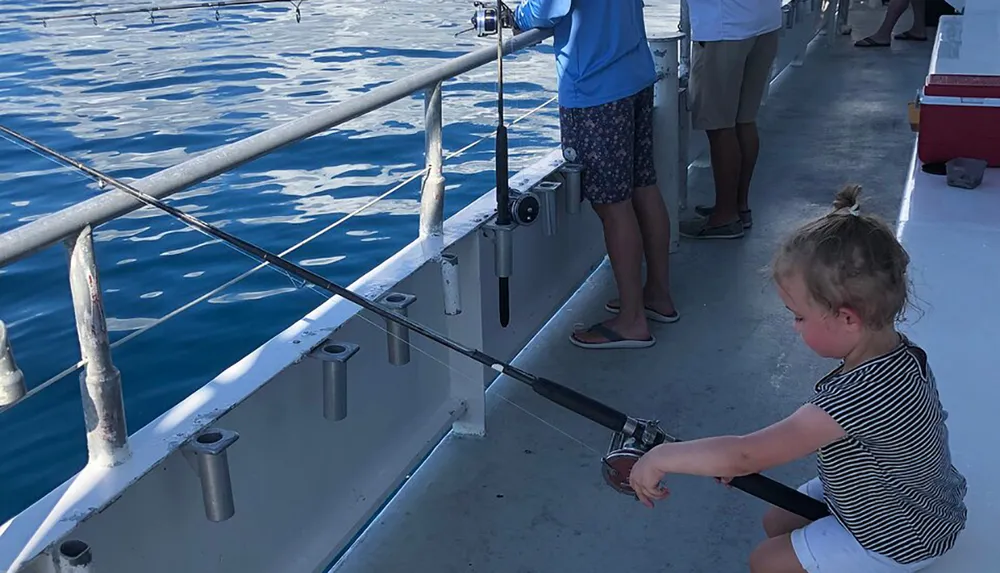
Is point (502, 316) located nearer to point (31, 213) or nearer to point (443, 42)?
point (31, 213)

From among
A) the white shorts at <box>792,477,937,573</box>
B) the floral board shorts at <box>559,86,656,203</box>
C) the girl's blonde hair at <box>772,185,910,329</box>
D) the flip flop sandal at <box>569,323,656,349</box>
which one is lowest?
the flip flop sandal at <box>569,323,656,349</box>

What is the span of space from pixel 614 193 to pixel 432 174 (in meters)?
0.70

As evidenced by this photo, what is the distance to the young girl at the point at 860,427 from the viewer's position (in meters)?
1.43

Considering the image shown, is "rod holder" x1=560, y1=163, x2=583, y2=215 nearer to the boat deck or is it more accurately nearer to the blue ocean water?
the boat deck

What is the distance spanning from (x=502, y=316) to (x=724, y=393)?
640 mm

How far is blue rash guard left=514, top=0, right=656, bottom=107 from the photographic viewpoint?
2.79 metres

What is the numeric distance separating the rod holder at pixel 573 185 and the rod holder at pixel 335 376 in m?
1.24

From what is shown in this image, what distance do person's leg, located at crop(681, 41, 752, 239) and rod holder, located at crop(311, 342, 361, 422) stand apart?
2100mm

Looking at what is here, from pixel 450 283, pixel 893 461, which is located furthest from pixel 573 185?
pixel 893 461

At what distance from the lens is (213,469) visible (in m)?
1.68

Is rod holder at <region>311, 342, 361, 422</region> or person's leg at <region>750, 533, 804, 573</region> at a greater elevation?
rod holder at <region>311, 342, 361, 422</region>

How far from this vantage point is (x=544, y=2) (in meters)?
2.74

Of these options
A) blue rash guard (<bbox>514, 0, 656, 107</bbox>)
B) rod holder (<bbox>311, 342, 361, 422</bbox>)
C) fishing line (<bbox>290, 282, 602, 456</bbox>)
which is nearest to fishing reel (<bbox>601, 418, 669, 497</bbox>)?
rod holder (<bbox>311, 342, 361, 422</bbox>)

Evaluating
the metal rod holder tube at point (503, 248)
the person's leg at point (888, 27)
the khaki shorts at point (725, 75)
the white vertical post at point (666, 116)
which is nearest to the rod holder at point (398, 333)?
the metal rod holder tube at point (503, 248)
